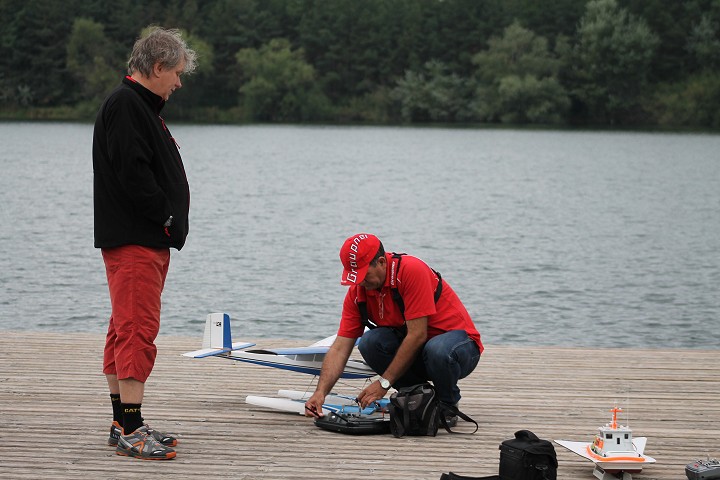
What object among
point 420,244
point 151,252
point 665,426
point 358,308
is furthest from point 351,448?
point 420,244

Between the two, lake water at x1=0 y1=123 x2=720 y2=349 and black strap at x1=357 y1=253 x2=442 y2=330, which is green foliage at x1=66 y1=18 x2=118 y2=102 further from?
black strap at x1=357 y1=253 x2=442 y2=330

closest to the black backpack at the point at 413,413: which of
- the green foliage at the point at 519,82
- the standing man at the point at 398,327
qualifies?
the standing man at the point at 398,327

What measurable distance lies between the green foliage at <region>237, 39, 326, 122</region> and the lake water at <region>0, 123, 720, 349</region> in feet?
72.6

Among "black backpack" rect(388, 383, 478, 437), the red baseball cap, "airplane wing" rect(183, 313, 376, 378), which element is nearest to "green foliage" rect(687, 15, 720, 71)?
"airplane wing" rect(183, 313, 376, 378)

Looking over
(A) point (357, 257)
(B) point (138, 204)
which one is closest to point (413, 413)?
(A) point (357, 257)

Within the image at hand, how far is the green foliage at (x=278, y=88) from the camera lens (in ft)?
261

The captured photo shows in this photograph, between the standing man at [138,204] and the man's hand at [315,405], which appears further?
the man's hand at [315,405]

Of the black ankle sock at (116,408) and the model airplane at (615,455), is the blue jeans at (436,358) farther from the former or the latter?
the black ankle sock at (116,408)

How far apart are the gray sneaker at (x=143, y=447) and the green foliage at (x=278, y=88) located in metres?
75.4

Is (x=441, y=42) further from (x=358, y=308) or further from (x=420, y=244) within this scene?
(x=358, y=308)

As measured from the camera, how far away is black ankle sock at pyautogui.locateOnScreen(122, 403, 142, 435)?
457cm

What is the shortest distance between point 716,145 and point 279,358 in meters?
54.9

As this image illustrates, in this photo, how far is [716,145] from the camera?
186ft

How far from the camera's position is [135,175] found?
4340mm
